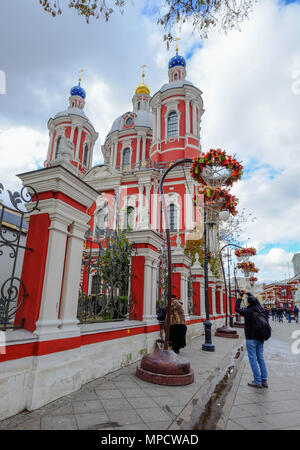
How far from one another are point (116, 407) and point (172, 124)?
25092 mm

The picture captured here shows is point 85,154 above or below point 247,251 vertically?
above

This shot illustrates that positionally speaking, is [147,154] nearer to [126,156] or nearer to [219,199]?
[126,156]

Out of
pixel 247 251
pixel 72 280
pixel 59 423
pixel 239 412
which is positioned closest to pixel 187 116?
pixel 247 251

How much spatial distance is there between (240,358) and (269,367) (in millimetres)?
955

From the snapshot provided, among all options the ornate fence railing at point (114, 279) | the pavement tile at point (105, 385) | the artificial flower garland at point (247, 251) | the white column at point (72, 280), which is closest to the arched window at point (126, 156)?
the artificial flower garland at point (247, 251)

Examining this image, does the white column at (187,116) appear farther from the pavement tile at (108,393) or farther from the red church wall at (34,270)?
the pavement tile at (108,393)

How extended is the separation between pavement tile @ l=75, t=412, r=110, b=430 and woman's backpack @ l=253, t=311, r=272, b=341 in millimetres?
2936

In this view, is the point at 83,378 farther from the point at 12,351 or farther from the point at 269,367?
the point at 269,367

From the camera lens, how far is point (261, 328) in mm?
4609

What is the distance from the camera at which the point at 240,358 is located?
7234mm

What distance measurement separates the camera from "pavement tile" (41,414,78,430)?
270 centimetres

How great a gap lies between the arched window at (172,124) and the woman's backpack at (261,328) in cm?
2224

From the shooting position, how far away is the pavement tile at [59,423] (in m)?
2.70

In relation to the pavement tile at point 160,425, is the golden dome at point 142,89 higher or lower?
higher
